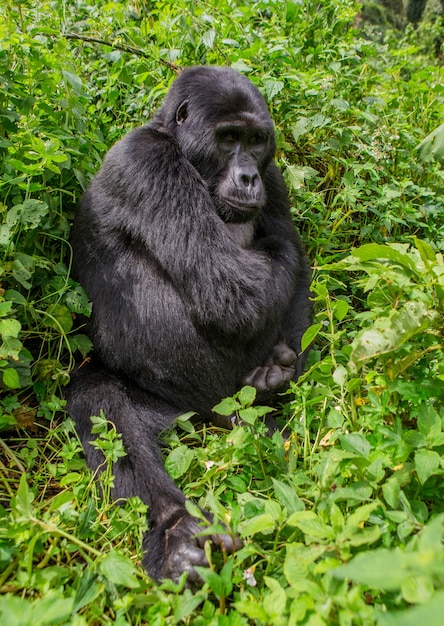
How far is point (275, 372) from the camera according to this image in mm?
3195

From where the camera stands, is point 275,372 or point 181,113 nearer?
point 275,372

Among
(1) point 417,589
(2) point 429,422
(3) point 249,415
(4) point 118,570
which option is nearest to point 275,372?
(3) point 249,415

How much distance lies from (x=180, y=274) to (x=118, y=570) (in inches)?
56.9

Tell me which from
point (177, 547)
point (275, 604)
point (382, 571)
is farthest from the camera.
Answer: point (177, 547)

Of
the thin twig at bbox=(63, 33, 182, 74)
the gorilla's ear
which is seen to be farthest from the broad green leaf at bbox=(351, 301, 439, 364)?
the thin twig at bbox=(63, 33, 182, 74)

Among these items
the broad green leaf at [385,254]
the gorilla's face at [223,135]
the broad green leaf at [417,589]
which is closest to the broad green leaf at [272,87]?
the gorilla's face at [223,135]

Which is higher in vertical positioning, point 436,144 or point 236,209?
point 436,144

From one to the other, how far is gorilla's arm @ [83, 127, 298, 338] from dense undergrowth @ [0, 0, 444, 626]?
1.18ft

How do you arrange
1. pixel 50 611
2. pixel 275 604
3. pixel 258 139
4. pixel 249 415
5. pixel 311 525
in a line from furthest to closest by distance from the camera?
pixel 258 139
pixel 249 415
pixel 311 525
pixel 275 604
pixel 50 611

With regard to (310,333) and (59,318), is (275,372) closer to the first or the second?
(310,333)

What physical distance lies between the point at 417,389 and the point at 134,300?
4.98 ft

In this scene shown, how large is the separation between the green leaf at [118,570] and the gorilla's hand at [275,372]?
141cm

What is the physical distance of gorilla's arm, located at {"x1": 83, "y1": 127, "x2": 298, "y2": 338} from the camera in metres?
2.88

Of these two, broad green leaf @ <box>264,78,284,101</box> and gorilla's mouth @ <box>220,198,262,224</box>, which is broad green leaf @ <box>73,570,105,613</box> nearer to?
gorilla's mouth @ <box>220,198,262,224</box>
